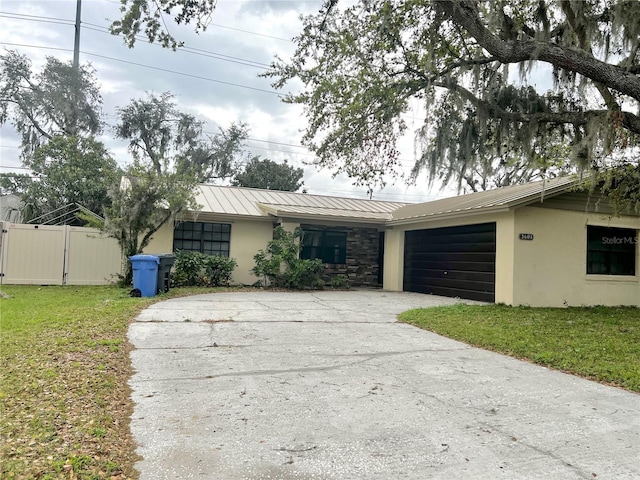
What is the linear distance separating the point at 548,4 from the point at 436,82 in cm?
251

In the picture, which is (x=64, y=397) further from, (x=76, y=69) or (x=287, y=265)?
(x=76, y=69)

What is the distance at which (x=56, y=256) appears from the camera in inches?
501

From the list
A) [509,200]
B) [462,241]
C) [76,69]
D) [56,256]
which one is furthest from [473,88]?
[76,69]

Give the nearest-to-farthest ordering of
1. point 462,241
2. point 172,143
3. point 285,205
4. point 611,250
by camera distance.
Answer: point 611,250
point 462,241
point 285,205
point 172,143

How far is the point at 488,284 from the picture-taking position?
1136 centimetres

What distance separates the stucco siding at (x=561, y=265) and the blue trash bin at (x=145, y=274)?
8.63m

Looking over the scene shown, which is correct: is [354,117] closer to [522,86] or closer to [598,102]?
[522,86]

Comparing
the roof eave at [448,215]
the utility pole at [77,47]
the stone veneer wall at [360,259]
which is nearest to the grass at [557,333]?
the roof eave at [448,215]

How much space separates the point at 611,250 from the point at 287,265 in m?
9.18

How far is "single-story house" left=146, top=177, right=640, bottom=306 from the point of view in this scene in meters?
10.8

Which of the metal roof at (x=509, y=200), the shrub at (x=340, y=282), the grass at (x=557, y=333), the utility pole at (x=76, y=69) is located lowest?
the grass at (x=557, y=333)

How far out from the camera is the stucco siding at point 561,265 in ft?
34.9

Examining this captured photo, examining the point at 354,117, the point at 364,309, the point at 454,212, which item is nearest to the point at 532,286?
the point at 454,212

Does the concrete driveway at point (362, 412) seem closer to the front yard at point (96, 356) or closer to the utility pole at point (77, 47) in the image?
the front yard at point (96, 356)
